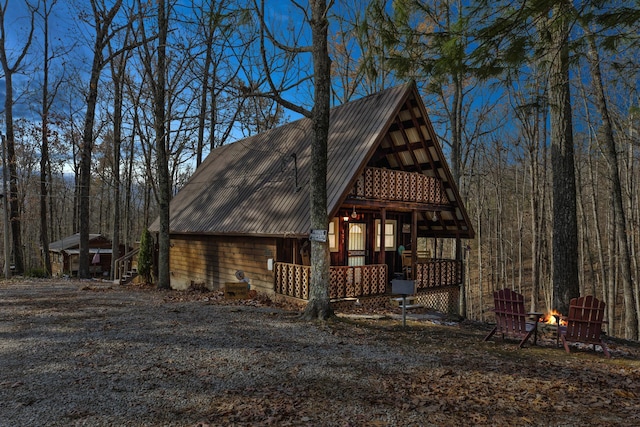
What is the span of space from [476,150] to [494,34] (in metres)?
20.5

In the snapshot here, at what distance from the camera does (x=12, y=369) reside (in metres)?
5.25

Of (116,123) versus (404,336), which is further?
(116,123)

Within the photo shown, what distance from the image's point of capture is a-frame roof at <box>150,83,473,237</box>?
1180cm

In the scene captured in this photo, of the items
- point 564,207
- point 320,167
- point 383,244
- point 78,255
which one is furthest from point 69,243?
point 564,207

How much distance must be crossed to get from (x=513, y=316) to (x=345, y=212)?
7.05 m

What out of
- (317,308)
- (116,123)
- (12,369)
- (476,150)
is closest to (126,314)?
(12,369)

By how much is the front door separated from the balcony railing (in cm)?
196

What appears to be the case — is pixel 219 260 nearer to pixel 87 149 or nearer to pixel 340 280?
pixel 340 280

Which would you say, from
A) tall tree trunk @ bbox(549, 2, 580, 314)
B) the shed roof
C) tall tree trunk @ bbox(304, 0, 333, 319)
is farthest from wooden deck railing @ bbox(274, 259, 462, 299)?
the shed roof

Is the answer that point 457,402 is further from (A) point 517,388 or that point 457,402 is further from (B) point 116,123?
(B) point 116,123

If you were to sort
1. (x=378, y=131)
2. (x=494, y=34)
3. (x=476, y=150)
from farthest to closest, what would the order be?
(x=476, y=150), (x=378, y=131), (x=494, y=34)

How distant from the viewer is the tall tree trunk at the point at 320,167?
852cm

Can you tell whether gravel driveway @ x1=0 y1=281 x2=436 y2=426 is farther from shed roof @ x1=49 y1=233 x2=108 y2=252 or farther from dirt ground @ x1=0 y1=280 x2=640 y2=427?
shed roof @ x1=49 y1=233 x2=108 y2=252

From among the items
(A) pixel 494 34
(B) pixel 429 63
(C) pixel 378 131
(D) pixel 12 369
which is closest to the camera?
(D) pixel 12 369
